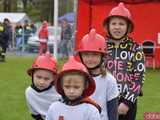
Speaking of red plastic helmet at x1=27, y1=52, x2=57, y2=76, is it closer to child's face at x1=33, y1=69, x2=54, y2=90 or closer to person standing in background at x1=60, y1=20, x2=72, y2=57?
child's face at x1=33, y1=69, x2=54, y2=90

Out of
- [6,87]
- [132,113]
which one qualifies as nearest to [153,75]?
[6,87]

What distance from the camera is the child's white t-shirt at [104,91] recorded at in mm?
4879

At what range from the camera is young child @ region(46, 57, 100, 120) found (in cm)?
404

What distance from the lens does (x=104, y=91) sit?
16.1 feet

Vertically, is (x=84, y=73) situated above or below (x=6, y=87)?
above

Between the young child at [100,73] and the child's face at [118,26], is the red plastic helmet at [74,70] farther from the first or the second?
the child's face at [118,26]

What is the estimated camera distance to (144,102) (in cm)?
1338

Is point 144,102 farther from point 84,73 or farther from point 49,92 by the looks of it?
point 84,73

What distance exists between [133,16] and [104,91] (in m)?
17.3

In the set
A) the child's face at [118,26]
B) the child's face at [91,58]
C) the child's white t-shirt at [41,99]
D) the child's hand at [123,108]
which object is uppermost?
the child's face at [118,26]

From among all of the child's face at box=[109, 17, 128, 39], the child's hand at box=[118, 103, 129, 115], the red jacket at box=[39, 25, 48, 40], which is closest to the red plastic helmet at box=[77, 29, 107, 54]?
the child's face at box=[109, 17, 128, 39]

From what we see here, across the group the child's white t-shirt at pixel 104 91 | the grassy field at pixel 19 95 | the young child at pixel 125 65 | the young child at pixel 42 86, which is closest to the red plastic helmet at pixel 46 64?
the young child at pixel 42 86

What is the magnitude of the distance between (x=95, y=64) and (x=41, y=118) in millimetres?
720

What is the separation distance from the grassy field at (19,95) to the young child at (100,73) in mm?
5942
